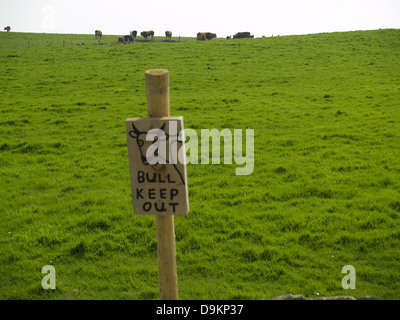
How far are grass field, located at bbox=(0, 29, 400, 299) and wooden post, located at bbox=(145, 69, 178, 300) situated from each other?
1621mm

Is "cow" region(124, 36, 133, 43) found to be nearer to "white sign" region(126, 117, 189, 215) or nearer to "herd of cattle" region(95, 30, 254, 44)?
"herd of cattle" region(95, 30, 254, 44)

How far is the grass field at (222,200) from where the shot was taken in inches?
244

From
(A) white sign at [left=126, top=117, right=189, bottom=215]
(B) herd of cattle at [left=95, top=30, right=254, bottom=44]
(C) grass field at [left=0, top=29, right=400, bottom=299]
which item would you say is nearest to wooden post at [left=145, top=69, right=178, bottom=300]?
(A) white sign at [left=126, top=117, right=189, bottom=215]

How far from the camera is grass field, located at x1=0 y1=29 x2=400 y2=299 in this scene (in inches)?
244

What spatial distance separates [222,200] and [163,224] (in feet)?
16.3

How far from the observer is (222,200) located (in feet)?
29.3

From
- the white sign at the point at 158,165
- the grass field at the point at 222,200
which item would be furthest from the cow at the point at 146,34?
the white sign at the point at 158,165

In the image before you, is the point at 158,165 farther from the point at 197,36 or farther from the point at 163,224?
the point at 197,36

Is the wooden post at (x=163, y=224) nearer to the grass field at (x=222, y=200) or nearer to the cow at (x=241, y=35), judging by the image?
the grass field at (x=222, y=200)

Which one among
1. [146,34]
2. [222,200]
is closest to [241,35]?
[146,34]

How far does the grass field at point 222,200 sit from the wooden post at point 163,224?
5.32 ft

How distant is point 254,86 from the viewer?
1002 inches
